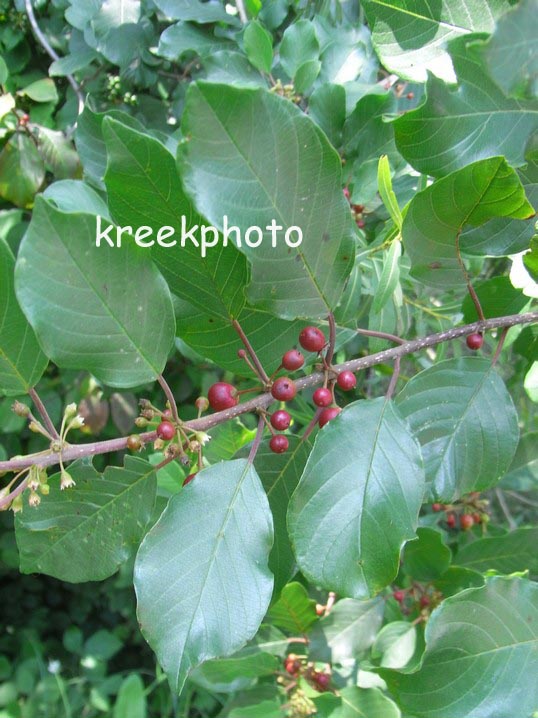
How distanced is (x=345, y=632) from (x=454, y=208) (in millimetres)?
891

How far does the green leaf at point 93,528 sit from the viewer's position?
705 mm

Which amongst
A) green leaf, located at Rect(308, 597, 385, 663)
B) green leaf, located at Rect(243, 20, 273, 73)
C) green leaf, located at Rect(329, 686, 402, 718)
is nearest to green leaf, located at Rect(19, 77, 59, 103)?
green leaf, located at Rect(243, 20, 273, 73)

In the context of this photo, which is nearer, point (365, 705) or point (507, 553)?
point (365, 705)

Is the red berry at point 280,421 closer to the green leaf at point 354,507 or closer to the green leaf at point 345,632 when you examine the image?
the green leaf at point 354,507

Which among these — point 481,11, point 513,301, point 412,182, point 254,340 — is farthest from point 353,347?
point 481,11

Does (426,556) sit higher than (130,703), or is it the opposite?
(426,556)

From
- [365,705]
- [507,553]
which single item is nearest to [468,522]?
[507,553]

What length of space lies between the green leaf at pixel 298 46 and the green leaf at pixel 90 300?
771 mm

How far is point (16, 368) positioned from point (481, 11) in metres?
0.64

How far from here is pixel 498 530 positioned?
1.40 m

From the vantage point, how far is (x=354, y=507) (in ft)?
2.10

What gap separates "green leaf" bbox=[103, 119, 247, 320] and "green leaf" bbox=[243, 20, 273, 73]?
0.71 m

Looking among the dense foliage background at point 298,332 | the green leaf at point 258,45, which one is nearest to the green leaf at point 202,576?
the dense foliage background at point 298,332

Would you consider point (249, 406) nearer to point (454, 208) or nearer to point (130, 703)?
point (454, 208)
